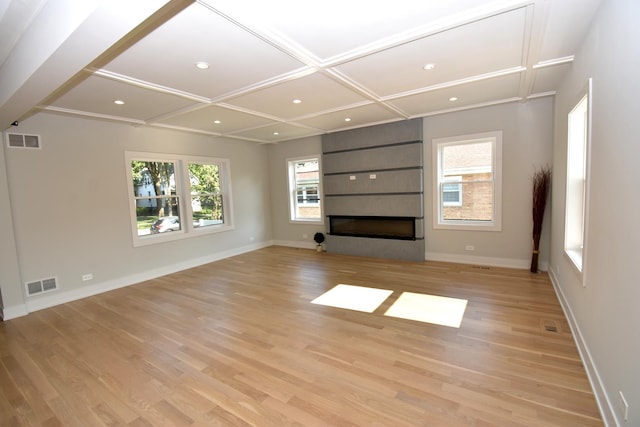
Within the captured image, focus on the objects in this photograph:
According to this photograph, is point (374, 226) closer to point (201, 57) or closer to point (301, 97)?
point (301, 97)

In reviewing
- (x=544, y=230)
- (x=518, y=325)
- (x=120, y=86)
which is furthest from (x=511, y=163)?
(x=120, y=86)

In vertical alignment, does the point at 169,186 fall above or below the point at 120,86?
below

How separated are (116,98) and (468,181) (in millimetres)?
5350

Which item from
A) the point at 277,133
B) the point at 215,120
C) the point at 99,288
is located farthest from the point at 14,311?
the point at 277,133

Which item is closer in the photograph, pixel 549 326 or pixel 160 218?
pixel 549 326

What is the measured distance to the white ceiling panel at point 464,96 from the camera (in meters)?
3.63

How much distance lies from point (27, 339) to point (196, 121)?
3.53 m

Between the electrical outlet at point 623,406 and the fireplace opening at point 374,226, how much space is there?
3.95m

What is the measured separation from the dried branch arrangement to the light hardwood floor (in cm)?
50

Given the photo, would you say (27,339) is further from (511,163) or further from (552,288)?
(511,163)

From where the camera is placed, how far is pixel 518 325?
2891mm

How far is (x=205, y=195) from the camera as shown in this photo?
244 inches

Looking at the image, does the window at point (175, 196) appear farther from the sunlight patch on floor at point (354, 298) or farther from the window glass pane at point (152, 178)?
the sunlight patch on floor at point (354, 298)

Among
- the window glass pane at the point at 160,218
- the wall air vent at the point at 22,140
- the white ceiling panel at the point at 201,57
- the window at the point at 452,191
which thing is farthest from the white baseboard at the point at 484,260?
the wall air vent at the point at 22,140
